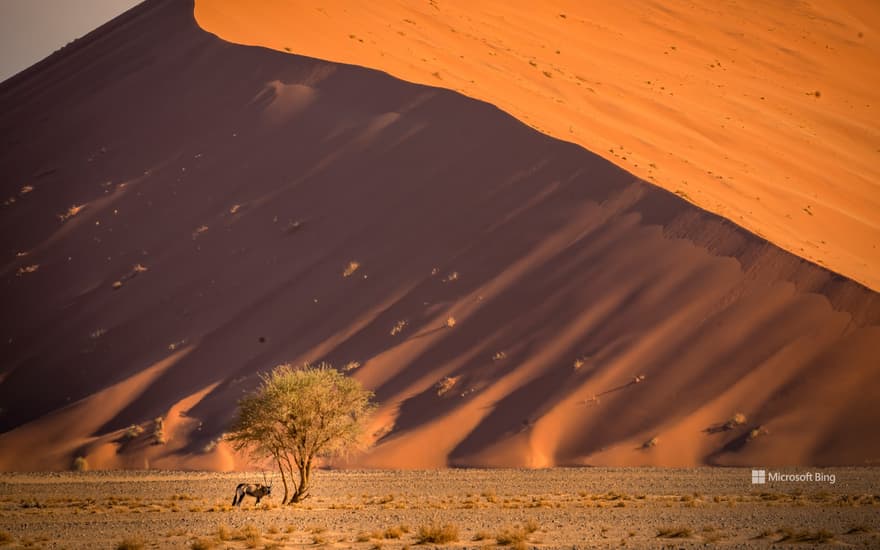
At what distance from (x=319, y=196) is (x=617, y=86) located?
16.0 m

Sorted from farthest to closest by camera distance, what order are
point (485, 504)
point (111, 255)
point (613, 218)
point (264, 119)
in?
1. point (264, 119)
2. point (111, 255)
3. point (613, 218)
4. point (485, 504)

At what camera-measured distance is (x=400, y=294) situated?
3272 centimetres

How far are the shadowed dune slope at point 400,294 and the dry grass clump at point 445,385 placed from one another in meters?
0.18

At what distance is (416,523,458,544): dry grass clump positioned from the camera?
51.7 ft

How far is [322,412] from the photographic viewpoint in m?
22.6

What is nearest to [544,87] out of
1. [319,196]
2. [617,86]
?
[617,86]

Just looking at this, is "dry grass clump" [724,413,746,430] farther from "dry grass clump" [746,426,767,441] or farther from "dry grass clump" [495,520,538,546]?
"dry grass clump" [495,520,538,546]

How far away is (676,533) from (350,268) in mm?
19535

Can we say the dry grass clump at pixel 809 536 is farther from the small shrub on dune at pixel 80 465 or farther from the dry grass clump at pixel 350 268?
the dry grass clump at pixel 350 268

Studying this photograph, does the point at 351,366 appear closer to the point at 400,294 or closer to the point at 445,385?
the point at 445,385

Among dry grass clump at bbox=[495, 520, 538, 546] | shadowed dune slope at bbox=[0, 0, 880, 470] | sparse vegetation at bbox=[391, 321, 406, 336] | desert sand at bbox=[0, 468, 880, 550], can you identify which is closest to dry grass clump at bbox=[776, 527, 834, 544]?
desert sand at bbox=[0, 468, 880, 550]

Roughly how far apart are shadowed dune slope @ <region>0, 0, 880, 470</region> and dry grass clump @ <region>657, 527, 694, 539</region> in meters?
10.1

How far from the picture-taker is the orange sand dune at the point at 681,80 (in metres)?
35.9

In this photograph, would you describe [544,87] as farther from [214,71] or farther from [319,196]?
[214,71]
